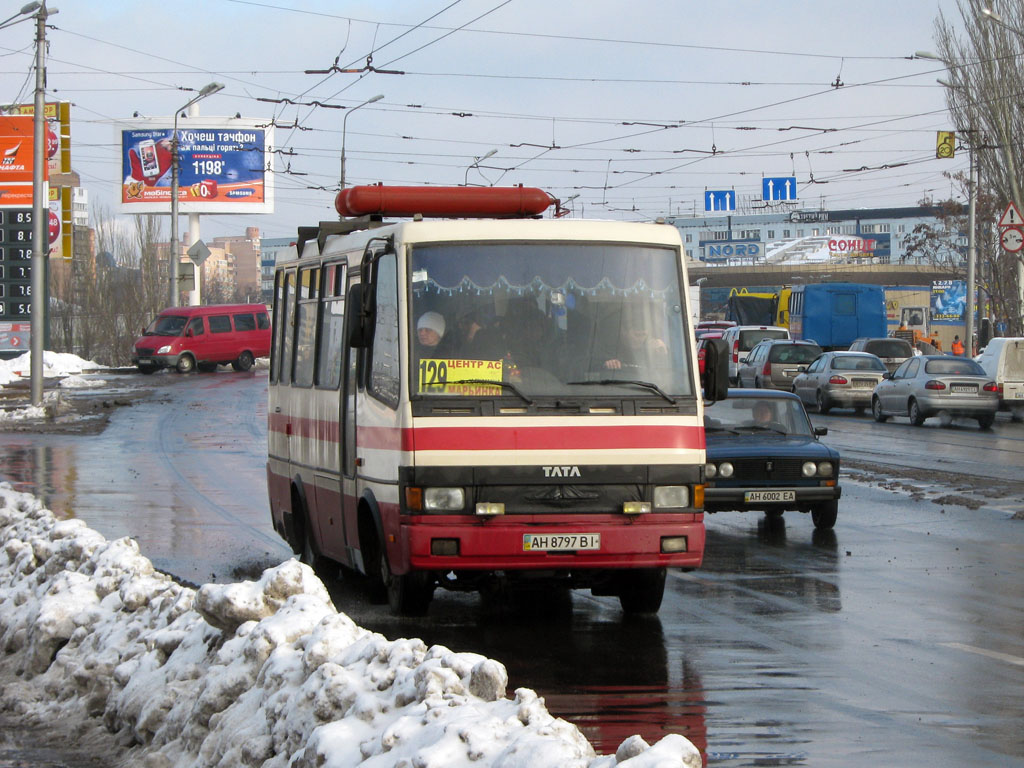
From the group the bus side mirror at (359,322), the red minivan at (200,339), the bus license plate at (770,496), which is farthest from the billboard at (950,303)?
the bus side mirror at (359,322)

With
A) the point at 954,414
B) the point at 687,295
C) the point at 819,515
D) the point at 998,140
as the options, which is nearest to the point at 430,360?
the point at 687,295

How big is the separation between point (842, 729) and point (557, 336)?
3301 millimetres

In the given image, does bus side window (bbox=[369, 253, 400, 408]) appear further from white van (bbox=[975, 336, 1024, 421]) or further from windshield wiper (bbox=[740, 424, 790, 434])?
white van (bbox=[975, 336, 1024, 421])

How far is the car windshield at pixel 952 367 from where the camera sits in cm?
3088

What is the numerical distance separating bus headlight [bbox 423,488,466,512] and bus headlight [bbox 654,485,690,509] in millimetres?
1139

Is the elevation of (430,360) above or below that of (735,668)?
above

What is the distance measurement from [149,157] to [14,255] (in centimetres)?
2942

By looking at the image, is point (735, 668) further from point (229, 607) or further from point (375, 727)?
point (375, 727)

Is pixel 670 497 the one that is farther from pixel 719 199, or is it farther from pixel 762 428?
pixel 719 199

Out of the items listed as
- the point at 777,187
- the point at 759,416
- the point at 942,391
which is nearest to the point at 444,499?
the point at 759,416

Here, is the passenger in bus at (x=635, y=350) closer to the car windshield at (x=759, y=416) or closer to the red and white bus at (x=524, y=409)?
the red and white bus at (x=524, y=409)

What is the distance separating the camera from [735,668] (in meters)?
7.80

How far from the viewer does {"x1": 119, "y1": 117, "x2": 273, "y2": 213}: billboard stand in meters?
71.8

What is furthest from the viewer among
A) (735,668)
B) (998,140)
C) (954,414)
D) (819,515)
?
(998,140)
